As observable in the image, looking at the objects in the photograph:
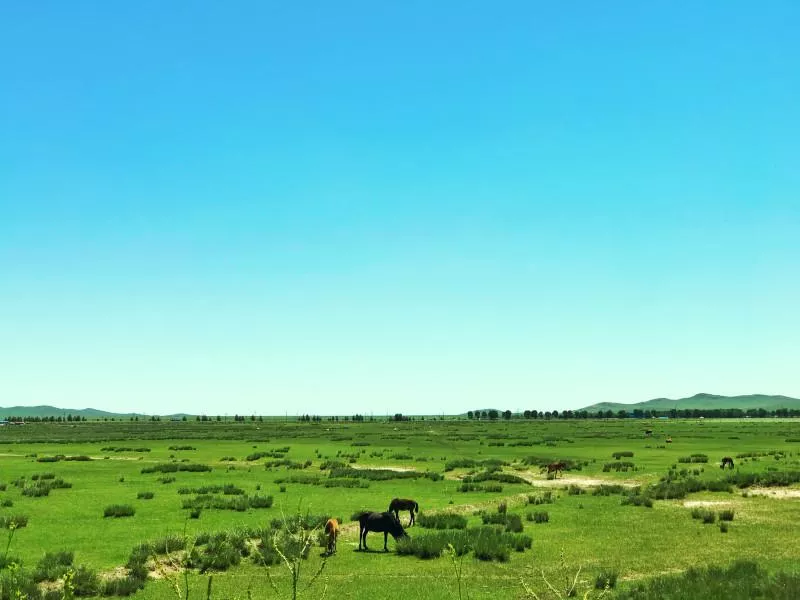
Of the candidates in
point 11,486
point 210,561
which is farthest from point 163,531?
point 11,486

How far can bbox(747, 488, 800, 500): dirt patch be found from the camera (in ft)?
105

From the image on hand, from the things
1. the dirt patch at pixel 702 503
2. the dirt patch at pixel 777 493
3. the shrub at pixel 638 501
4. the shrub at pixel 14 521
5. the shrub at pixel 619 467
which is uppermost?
the shrub at pixel 14 521

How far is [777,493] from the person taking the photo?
1308 inches

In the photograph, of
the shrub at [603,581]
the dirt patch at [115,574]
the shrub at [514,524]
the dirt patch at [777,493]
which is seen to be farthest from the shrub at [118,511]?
the dirt patch at [777,493]

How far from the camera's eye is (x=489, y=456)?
5972 centimetres

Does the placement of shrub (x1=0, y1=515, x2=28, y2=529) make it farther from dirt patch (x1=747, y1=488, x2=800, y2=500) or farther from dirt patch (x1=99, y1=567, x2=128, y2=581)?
dirt patch (x1=747, y1=488, x2=800, y2=500)

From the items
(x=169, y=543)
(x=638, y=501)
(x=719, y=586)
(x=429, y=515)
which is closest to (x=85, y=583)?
(x=169, y=543)

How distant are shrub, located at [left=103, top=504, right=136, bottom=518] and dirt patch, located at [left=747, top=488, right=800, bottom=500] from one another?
31.2 meters

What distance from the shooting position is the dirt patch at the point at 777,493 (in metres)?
31.9

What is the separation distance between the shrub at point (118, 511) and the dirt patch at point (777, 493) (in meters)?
31.2

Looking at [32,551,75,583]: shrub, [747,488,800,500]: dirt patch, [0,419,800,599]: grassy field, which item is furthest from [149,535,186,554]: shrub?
[747,488,800,500]: dirt patch

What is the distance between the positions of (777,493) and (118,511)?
33453mm

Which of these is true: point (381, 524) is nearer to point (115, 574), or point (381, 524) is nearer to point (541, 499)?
point (115, 574)

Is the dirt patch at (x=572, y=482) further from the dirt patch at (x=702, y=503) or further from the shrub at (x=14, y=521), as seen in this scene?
the shrub at (x=14, y=521)
